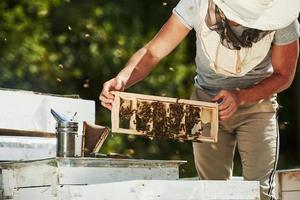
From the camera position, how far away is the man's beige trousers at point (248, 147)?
12.7 feet

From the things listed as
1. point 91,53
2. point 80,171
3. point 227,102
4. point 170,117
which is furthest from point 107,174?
point 91,53

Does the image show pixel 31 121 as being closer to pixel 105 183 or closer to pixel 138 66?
pixel 138 66

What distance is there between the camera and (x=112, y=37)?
9477 mm

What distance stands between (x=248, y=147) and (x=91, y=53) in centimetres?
565

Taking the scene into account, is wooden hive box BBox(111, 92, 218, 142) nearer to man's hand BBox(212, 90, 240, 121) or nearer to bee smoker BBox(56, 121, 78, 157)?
man's hand BBox(212, 90, 240, 121)

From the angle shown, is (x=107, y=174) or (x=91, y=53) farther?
(x=91, y=53)

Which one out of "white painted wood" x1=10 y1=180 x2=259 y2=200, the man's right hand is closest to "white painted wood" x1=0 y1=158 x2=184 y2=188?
"white painted wood" x1=10 y1=180 x2=259 y2=200

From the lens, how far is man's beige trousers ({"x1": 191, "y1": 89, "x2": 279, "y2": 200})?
3867 millimetres

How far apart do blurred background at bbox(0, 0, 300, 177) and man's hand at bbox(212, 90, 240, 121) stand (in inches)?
200

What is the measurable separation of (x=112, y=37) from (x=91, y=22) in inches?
12.3

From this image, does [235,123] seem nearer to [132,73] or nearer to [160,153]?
[132,73]

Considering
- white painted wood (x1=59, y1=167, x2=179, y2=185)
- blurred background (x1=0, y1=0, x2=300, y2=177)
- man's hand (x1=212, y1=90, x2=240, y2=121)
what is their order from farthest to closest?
blurred background (x1=0, y1=0, x2=300, y2=177) < man's hand (x1=212, y1=90, x2=240, y2=121) < white painted wood (x1=59, y1=167, x2=179, y2=185)

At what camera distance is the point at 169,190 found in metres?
2.98

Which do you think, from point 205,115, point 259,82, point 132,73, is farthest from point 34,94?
point 259,82
